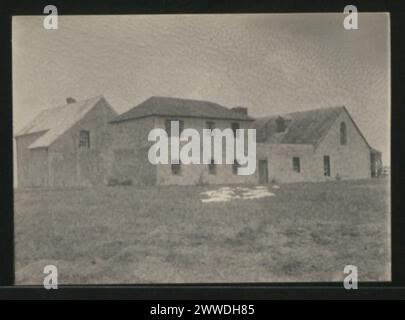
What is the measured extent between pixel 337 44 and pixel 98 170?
11.0ft

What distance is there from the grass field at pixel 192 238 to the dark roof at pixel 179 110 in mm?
937

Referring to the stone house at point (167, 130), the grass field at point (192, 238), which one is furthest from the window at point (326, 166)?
the stone house at point (167, 130)

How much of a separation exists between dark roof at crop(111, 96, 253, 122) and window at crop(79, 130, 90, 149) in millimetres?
436

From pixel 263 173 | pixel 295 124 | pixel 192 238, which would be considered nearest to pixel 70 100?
pixel 192 238

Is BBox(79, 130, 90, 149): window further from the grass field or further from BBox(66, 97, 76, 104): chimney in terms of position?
the grass field

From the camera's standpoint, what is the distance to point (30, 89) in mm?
5598

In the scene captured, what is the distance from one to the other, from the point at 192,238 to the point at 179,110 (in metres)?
1.59

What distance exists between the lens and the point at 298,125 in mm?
5750

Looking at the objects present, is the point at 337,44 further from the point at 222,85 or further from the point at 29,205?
the point at 29,205

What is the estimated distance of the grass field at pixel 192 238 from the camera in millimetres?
5566

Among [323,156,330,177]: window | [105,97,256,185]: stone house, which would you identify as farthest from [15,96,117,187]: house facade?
[323,156,330,177]: window

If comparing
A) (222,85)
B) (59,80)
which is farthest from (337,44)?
(59,80)

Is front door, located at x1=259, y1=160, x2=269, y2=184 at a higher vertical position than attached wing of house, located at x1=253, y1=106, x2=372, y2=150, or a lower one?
lower

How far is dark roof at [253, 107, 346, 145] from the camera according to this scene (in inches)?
223
